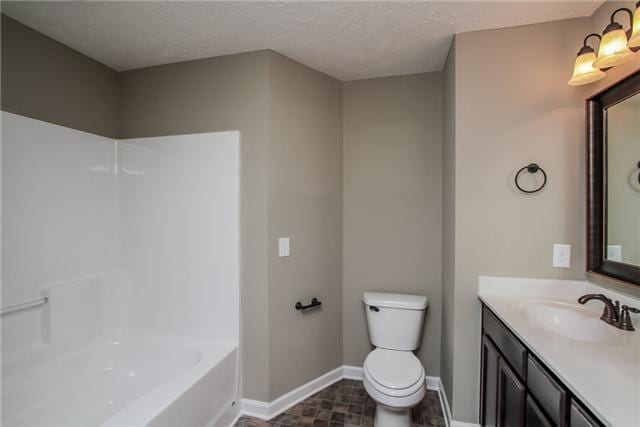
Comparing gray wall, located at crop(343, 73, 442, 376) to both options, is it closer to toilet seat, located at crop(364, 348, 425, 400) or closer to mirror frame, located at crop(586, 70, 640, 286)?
toilet seat, located at crop(364, 348, 425, 400)

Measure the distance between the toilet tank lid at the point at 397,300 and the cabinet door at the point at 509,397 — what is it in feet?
2.31

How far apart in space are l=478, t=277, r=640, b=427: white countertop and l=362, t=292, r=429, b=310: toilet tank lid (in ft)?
1.64

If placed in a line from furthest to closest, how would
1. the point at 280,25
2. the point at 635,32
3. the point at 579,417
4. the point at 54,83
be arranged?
the point at 54,83 → the point at 280,25 → the point at 635,32 → the point at 579,417

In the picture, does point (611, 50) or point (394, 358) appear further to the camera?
point (394, 358)

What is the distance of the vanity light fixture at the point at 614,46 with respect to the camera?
1.24m

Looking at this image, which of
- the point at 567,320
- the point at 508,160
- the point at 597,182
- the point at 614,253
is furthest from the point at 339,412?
the point at 597,182

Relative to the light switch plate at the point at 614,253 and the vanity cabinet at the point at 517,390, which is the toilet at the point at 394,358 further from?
the light switch plate at the point at 614,253

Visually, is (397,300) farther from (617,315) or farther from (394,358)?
(617,315)

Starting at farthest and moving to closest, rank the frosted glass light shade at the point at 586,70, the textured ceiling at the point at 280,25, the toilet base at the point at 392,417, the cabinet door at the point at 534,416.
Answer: the toilet base at the point at 392,417, the textured ceiling at the point at 280,25, the frosted glass light shade at the point at 586,70, the cabinet door at the point at 534,416

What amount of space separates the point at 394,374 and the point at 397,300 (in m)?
0.53

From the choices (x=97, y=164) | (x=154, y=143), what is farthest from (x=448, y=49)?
(x=97, y=164)

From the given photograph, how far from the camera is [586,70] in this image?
1404mm

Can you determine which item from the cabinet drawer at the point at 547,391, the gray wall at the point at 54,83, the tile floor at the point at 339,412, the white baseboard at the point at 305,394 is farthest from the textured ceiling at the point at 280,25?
the tile floor at the point at 339,412

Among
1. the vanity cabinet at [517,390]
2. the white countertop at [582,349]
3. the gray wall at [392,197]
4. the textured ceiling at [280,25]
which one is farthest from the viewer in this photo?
the gray wall at [392,197]
